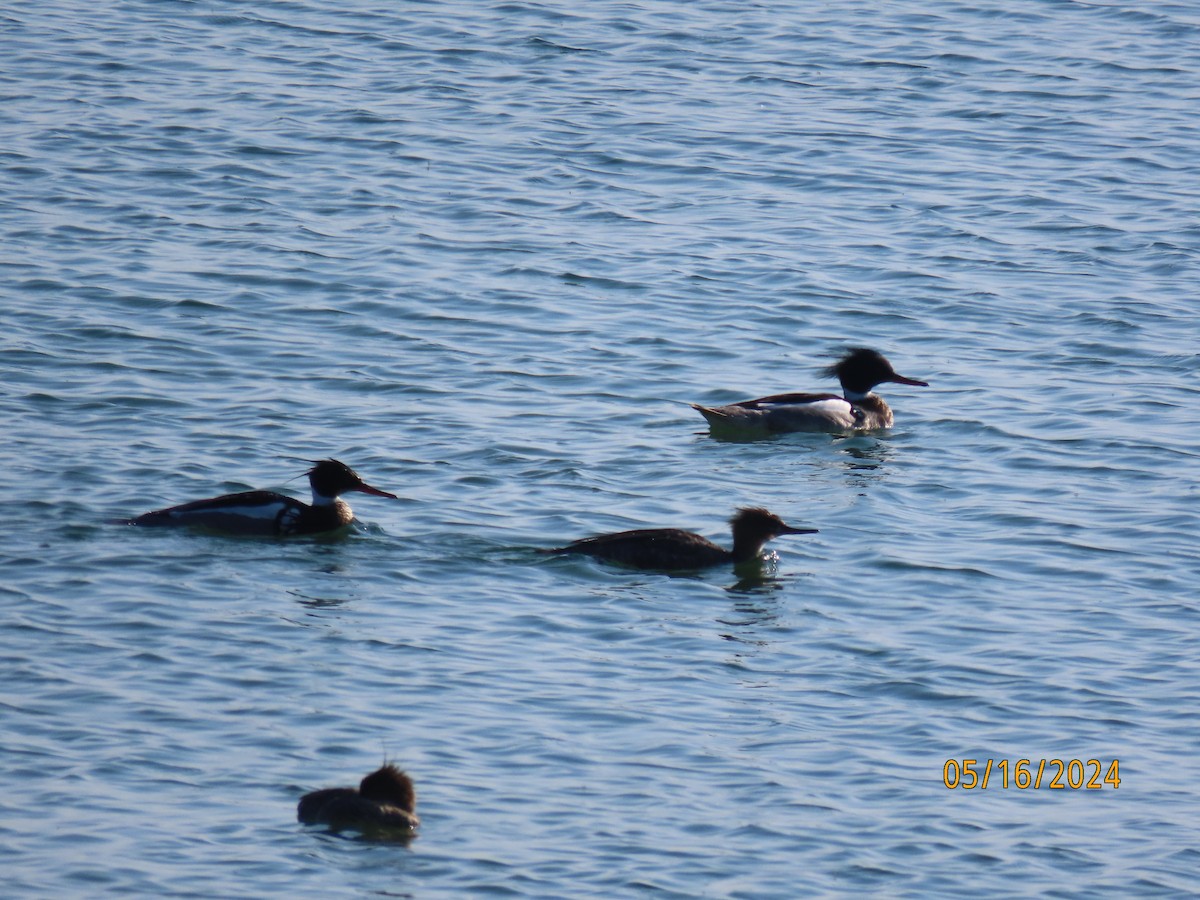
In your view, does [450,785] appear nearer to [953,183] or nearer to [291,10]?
[953,183]

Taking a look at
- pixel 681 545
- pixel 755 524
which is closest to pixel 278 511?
pixel 681 545

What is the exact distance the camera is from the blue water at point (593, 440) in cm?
948

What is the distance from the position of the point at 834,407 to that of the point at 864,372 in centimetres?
53

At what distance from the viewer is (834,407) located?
1666 centimetres

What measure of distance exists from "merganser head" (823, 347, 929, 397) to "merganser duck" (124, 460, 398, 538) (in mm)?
4935

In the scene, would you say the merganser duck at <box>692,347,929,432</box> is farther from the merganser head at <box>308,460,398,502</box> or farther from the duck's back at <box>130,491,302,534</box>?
the duck's back at <box>130,491,302,534</box>

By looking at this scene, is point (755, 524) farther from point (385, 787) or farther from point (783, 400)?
point (385, 787)

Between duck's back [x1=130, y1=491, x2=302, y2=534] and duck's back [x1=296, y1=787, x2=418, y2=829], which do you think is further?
duck's back [x1=130, y1=491, x2=302, y2=534]

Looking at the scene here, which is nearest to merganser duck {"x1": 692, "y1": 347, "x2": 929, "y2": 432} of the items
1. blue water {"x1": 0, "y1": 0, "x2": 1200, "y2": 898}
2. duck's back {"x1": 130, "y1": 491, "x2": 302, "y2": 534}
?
blue water {"x1": 0, "y1": 0, "x2": 1200, "y2": 898}

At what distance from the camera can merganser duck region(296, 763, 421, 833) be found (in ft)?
29.2

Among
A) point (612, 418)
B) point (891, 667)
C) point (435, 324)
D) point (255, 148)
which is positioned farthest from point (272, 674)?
point (255, 148)

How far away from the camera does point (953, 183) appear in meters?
22.7

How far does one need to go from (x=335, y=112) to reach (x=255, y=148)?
1.70m

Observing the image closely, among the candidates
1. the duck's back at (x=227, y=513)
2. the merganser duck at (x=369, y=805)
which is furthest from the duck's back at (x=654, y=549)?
the merganser duck at (x=369, y=805)
